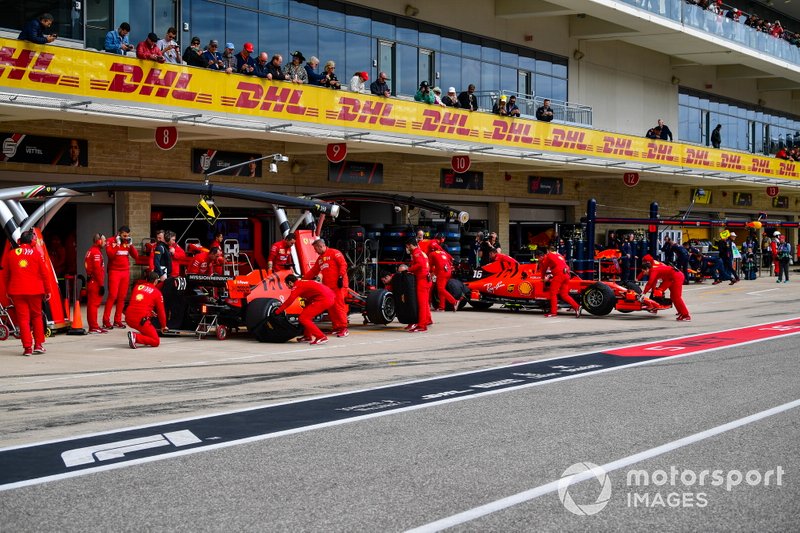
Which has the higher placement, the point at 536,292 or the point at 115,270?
the point at 115,270

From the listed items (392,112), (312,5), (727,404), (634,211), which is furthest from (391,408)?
(634,211)

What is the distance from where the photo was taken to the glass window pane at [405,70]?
31328 mm

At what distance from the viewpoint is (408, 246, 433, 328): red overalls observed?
17.8 metres

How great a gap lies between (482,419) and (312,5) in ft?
69.2

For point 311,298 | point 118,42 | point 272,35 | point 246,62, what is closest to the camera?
point 311,298

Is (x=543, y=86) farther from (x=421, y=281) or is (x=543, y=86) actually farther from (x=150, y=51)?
(x=421, y=281)

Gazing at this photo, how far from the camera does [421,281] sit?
1792 cm

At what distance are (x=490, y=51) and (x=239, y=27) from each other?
1202cm

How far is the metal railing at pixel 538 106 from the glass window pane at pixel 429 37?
7.66 ft

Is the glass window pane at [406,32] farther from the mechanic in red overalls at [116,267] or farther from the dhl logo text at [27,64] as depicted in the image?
the mechanic in red overalls at [116,267]

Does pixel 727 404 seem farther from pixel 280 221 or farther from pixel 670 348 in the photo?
pixel 280 221

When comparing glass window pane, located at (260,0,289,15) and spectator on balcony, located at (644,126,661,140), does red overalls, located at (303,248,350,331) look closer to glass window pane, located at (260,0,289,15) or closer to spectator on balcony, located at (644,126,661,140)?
glass window pane, located at (260,0,289,15)

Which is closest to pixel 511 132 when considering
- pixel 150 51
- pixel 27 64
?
pixel 150 51
